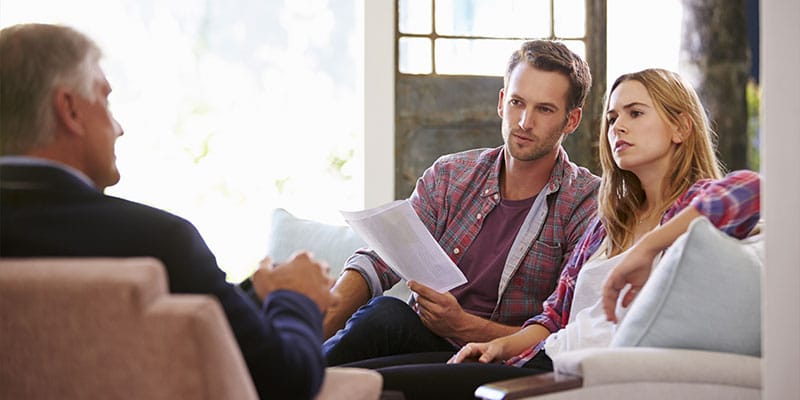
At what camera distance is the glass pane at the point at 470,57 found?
4363mm

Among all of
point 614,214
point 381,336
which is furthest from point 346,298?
point 614,214

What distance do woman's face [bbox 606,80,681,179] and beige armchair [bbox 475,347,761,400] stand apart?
2.13 ft

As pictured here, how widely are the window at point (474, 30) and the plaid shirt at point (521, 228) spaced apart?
149cm

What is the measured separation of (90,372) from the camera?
1069 mm

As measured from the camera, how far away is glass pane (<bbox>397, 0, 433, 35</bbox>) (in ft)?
14.1

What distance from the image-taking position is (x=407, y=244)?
2432mm

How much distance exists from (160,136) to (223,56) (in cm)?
83

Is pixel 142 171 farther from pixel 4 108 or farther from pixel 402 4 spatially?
pixel 4 108

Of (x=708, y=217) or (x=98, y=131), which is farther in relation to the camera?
(x=708, y=217)

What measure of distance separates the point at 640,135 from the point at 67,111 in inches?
52.4

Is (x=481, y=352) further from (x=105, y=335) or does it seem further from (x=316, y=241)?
(x=105, y=335)

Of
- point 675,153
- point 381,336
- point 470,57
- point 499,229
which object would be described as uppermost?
point 470,57

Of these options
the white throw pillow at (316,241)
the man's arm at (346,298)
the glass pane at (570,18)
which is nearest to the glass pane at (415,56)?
the glass pane at (570,18)

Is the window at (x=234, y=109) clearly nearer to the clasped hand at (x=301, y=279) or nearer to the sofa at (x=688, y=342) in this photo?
the sofa at (x=688, y=342)
